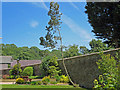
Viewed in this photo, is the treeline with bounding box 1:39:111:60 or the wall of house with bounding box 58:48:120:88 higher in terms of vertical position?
the treeline with bounding box 1:39:111:60

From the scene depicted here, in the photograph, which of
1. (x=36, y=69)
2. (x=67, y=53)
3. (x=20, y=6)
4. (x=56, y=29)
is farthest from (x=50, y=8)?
(x=67, y=53)

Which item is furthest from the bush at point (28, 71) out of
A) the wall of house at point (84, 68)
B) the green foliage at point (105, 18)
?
the green foliage at point (105, 18)

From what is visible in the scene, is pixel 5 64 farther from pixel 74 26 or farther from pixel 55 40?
pixel 74 26

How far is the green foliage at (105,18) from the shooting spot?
10.6m

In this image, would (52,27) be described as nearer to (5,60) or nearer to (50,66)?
(50,66)

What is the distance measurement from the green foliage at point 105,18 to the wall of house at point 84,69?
7.71 feet

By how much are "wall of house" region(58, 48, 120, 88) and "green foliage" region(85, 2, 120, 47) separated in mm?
2351

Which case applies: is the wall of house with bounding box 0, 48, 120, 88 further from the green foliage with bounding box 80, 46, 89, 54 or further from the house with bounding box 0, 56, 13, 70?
the green foliage with bounding box 80, 46, 89, 54

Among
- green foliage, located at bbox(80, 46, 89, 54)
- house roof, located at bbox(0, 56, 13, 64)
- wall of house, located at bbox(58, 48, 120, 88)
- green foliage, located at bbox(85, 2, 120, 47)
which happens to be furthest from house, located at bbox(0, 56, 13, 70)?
green foliage, located at bbox(85, 2, 120, 47)

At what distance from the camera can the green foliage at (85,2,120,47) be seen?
10.6 meters

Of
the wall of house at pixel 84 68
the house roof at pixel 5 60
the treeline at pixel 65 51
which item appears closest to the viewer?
the wall of house at pixel 84 68

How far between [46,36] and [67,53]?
74.0 feet

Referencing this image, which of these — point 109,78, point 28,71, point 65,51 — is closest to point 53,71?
point 28,71

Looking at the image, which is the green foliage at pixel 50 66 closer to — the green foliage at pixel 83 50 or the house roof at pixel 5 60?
the house roof at pixel 5 60
